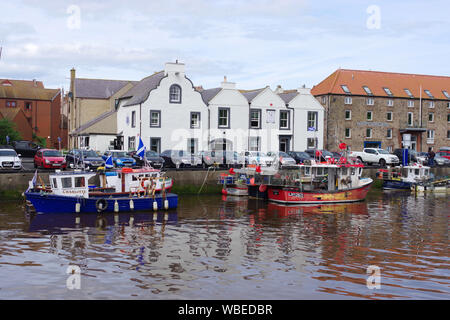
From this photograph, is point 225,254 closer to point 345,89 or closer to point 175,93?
point 175,93

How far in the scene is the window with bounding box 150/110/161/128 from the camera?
49.1 m

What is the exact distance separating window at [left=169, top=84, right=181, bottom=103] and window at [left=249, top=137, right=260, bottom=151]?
27.7 ft

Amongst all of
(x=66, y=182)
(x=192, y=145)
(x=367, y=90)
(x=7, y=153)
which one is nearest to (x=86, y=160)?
(x=7, y=153)

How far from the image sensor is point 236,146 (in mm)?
52219

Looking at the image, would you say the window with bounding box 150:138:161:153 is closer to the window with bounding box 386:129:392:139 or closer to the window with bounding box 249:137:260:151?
the window with bounding box 249:137:260:151

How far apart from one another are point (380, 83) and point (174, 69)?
1183 inches

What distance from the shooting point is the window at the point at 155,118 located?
4912cm

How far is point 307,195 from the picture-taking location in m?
33.5

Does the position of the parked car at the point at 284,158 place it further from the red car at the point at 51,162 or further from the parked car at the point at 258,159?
the red car at the point at 51,162

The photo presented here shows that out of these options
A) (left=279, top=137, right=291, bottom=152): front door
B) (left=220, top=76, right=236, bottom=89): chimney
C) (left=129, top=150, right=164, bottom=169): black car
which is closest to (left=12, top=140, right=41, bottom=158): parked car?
(left=129, top=150, right=164, bottom=169): black car

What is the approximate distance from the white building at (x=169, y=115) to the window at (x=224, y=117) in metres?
1.62
